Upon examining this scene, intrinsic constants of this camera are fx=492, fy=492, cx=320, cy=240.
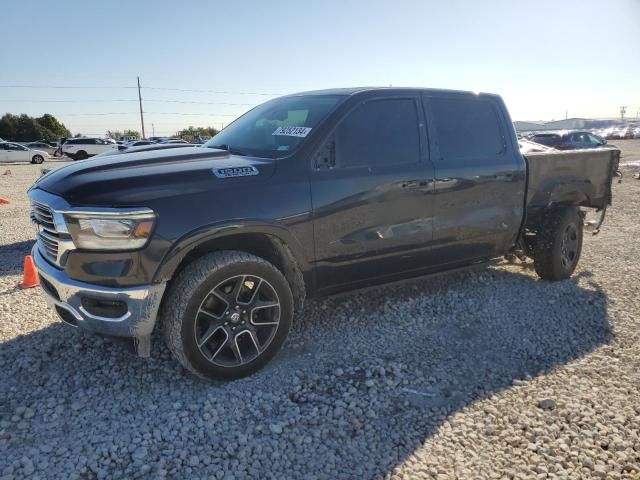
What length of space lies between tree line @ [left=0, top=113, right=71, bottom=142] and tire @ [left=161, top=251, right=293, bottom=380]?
65.3 m

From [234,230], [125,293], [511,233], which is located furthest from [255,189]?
[511,233]

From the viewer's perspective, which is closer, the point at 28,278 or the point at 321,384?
the point at 321,384

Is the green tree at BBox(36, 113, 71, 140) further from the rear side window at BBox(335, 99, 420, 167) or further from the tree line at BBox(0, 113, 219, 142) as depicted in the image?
the rear side window at BBox(335, 99, 420, 167)

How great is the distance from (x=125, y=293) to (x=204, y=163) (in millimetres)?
1024

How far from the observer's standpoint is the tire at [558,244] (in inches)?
201

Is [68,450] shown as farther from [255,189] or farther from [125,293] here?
[255,189]

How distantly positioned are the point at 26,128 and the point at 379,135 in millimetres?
68315

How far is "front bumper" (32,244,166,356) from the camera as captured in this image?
2.88 metres

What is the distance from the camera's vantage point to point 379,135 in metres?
3.88

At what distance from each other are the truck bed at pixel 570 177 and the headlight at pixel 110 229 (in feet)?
12.1

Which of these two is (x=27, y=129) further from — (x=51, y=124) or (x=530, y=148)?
(x=530, y=148)

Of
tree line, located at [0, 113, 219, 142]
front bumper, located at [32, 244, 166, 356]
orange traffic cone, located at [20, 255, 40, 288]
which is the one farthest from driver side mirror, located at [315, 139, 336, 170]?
tree line, located at [0, 113, 219, 142]

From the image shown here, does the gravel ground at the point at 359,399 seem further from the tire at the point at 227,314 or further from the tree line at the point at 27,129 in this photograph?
the tree line at the point at 27,129

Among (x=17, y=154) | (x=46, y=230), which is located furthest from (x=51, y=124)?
(x=46, y=230)
